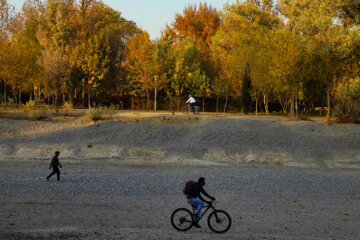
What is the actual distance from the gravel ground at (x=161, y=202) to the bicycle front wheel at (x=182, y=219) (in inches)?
7.4

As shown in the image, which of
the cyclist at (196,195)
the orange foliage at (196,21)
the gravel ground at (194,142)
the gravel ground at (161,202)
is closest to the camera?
the cyclist at (196,195)

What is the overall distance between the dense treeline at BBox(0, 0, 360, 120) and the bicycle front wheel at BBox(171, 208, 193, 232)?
27735 mm

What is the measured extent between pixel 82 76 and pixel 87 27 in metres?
9.95

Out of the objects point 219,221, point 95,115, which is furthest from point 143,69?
point 219,221

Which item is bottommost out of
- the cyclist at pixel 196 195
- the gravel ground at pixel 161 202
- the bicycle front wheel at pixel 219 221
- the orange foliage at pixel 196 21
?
the gravel ground at pixel 161 202

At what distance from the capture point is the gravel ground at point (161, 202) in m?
9.53

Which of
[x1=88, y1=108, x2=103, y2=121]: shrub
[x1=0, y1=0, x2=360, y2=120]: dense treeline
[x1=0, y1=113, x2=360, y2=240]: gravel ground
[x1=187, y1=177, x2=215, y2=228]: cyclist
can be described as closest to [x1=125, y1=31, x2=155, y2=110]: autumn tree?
[x1=0, y1=0, x2=360, y2=120]: dense treeline

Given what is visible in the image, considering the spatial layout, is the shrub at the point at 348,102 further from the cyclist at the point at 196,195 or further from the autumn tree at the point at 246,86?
the cyclist at the point at 196,195

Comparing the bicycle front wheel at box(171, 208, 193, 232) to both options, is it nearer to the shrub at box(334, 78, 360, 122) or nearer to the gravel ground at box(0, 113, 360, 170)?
the gravel ground at box(0, 113, 360, 170)

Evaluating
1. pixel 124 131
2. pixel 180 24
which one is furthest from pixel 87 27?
pixel 124 131

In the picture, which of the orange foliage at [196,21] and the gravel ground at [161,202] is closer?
the gravel ground at [161,202]

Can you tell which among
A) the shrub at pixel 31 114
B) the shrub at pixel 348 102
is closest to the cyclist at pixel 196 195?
the shrub at pixel 348 102

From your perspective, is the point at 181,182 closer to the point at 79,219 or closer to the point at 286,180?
the point at 286,180

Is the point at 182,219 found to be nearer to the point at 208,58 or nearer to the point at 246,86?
the point at 246,86
